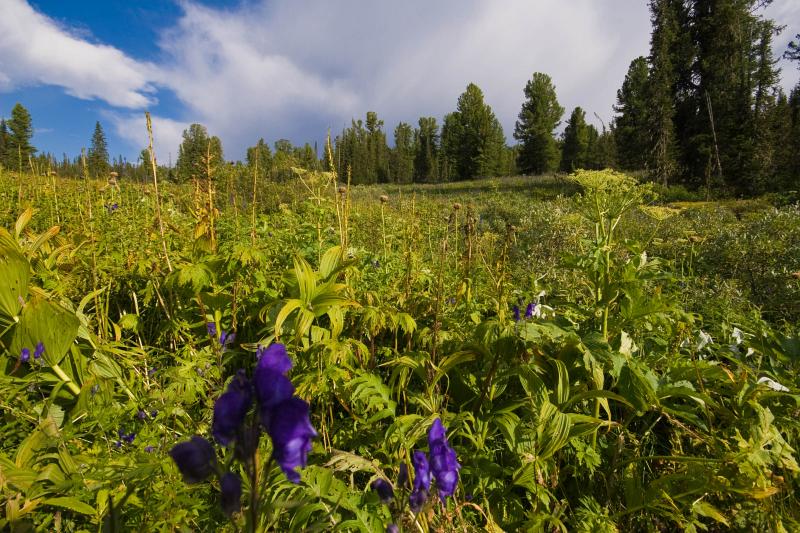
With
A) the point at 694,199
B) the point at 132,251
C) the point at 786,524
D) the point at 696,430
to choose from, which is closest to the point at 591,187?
the point at 696,430

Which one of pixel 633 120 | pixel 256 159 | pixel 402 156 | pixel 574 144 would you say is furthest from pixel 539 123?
pixel 256 159

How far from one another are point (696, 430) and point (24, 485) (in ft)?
9.88

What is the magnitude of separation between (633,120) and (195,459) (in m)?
33.1

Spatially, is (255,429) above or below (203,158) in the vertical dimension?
below

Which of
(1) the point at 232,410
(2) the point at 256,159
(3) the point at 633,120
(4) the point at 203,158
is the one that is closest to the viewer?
(1) the point at 232,410

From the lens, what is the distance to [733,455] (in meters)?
1.51

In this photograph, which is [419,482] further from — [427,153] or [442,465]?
[427,153]

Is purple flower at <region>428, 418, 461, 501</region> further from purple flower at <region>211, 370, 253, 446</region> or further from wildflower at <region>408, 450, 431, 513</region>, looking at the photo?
purple flower at <region>211, 370, 253, 446</region>

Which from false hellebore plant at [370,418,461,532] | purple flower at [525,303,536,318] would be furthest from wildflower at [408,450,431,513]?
purple flower at [525,303,536,318]

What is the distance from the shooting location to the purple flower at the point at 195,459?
65cm

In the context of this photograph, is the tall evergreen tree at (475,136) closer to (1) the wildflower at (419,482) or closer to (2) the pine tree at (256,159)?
(2) the pine tree at (256,159)

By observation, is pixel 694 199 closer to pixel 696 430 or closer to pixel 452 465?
pixel 696 430

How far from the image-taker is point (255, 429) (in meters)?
0.65

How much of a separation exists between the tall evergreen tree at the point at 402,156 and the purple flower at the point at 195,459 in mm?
55334
